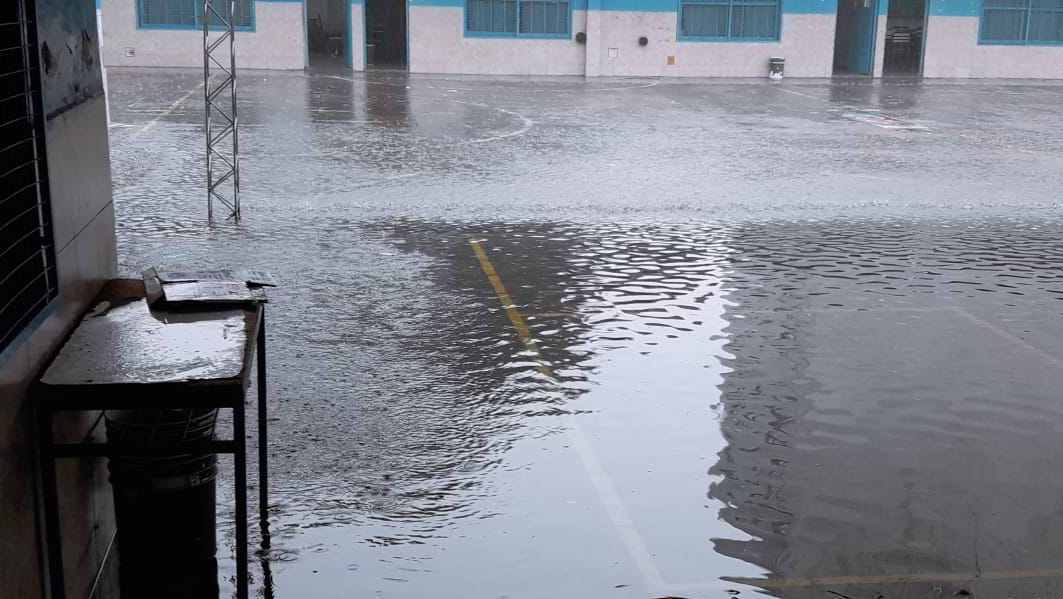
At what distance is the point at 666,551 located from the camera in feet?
17.3

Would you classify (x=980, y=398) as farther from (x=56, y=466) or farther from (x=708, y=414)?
(x=56, y=466)

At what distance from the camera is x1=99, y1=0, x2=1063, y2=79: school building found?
3444 centimetres

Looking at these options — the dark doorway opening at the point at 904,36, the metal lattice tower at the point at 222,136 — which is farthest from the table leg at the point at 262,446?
the dark doorway opening at the point at 904,36

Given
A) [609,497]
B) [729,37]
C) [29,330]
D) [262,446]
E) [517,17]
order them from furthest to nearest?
1. [729,37]
2. [517,17]
3. [609,497]
4. [262,446]
5. [29,330]

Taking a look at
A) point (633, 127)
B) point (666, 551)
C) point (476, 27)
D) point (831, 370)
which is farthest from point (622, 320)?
point (476, 27)

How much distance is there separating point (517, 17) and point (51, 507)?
33259 millimetres

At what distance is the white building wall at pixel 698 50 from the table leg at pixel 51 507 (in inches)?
1310

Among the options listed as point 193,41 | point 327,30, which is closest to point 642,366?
point 193,41

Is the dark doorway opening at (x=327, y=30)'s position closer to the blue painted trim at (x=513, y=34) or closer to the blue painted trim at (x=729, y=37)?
the blue painted trim at (x=513, y=34)

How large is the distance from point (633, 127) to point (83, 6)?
17.9m

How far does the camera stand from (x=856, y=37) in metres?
40.8

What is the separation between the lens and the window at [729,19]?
120 ft

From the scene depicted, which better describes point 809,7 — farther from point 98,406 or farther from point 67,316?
point 98,406

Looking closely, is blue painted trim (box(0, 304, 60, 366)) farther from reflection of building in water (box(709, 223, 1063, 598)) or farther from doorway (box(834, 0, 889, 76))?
doorway (box(834, 0, 889, 76))
